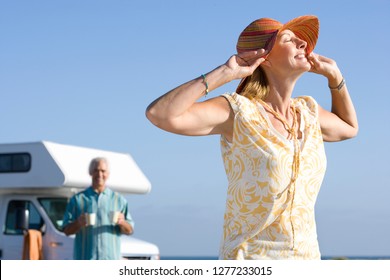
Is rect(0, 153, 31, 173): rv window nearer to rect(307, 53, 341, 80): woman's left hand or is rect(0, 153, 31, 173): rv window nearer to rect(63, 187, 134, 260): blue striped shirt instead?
rect(63, 187, 134, 260): blue striped shirt

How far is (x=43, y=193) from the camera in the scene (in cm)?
1130

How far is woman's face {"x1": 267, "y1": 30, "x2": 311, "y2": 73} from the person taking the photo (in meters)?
2.91

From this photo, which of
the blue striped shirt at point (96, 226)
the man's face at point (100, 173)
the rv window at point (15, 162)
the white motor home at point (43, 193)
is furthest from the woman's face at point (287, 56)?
the rv window at point (15, 162)

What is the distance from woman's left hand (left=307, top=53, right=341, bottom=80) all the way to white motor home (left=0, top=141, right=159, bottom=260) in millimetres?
7812

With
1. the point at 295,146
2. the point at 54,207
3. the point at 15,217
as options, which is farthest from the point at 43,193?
the point at 295,146

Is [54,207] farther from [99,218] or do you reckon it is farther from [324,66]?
[324,66]

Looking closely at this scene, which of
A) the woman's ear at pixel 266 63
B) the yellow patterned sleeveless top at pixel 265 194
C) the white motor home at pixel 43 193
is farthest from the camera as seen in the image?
the white motor home at pixel 43 193

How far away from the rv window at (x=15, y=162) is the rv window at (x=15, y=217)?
469 mm

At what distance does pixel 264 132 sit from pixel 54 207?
342 inches

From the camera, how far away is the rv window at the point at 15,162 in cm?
1105

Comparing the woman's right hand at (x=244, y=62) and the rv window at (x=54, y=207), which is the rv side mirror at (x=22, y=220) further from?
the woman's right hand at (x=244, y=62)

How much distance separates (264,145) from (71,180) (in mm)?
8175

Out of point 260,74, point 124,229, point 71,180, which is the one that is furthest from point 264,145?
point 71,180
